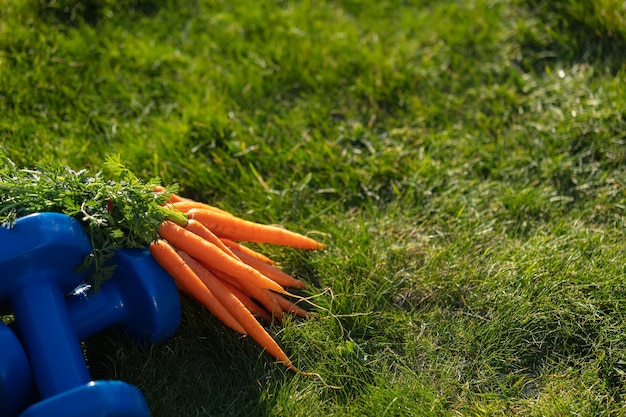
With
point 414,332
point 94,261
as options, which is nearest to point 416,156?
point 414,332

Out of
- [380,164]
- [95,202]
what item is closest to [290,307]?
[95,202]

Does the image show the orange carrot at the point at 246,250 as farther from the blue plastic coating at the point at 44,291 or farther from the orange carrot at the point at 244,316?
the blue plastic coating at the point at 44,291

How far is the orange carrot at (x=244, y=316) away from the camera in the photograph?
2.70 metres

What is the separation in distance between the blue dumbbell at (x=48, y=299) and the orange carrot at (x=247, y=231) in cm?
56

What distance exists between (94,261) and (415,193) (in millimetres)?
1552

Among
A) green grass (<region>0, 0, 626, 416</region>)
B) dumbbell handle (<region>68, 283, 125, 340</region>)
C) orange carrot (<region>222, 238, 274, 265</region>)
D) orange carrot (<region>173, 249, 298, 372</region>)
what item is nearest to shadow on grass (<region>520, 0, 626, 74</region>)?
green grass (<region>0, 0, 626, 416</region>)

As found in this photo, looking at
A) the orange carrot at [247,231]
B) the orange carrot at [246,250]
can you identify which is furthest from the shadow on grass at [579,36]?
the orange carrot at [246,250]

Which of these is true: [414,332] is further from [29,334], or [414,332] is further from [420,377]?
[29,334]

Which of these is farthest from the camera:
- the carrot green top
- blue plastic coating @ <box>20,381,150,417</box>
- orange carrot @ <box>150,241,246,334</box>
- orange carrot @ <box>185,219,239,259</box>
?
orange carrot @ <box>185,219,239,259</box>

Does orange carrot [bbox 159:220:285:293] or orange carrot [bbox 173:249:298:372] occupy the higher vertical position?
orange carrot [bbox 159:220:285:293]

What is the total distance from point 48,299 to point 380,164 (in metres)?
1.72

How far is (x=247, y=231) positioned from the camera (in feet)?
9.79

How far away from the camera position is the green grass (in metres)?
2.67

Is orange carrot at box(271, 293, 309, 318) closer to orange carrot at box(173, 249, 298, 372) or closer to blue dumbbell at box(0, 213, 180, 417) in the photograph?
orange carrot at box(173, 249, 298, 372)
